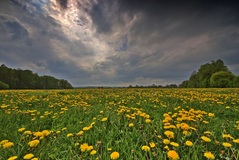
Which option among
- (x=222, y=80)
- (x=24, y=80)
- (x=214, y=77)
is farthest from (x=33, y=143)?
(x=24, y=80)

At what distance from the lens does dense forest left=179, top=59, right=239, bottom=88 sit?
1801 inches

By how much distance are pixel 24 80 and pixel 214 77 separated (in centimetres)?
6471

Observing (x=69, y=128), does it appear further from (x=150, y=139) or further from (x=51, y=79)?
(x=51, y=79)

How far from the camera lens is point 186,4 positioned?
7.07 m

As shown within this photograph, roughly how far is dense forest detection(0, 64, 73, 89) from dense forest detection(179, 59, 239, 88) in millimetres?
53682

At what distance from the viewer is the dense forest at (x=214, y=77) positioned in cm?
4575

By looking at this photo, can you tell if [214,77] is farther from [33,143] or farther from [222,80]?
[33,143]

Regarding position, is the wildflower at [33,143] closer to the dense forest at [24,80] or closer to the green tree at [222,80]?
the green tree at [222,80]

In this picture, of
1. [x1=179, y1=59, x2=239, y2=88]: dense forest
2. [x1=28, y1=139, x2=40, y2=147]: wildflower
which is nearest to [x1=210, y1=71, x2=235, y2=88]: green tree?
[x1=179, y1=59, x2=239, y2=88]: dense forest

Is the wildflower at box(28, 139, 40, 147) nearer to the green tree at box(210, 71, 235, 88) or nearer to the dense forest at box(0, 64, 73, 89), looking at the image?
the green tree at box(210, 71, 235, 88)

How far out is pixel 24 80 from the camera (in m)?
55.8

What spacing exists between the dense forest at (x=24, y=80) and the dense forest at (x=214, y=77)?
53.7 m

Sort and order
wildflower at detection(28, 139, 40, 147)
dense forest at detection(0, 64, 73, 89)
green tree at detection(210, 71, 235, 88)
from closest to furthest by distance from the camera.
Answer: wildflower at detection(28, 139, 40, 147) < green tree at detection(210, 71, 235, 88) < dense forest at detection(0, 64, 73, 89)

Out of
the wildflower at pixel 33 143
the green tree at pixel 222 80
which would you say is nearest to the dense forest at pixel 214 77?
the green tree at pixel 222 80
